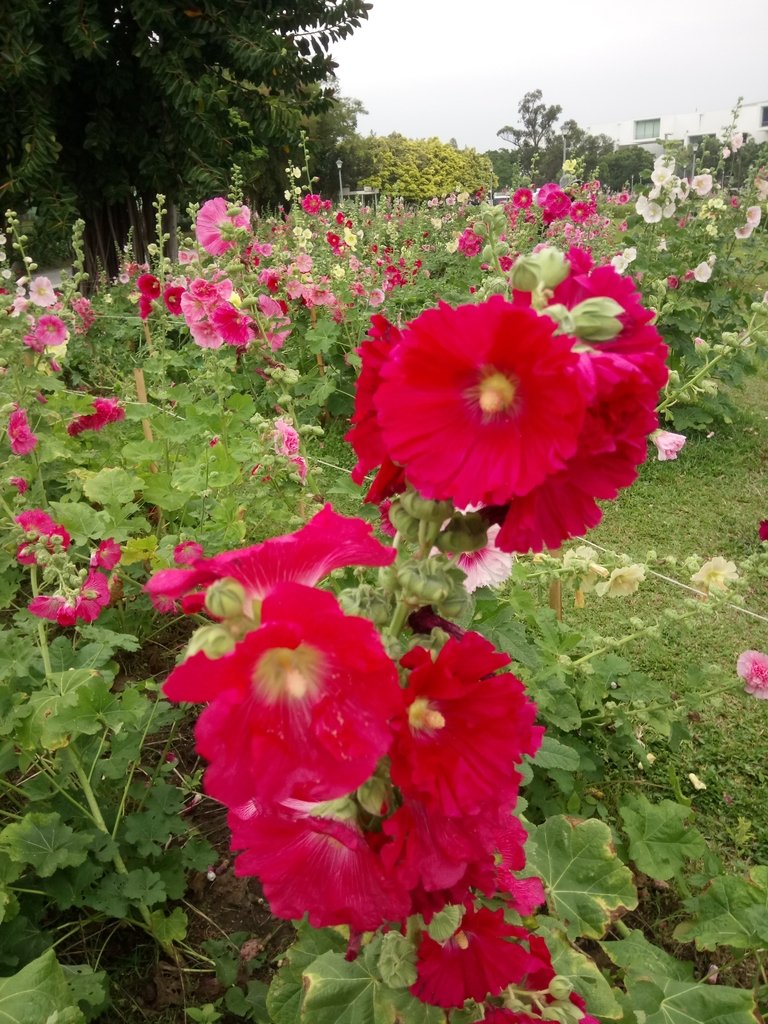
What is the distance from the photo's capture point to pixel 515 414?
22.9 inches

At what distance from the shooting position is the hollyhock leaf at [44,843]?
151cm

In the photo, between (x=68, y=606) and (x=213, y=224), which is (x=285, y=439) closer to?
(x=68, y=606)

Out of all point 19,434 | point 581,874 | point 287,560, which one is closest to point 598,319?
point 287,560

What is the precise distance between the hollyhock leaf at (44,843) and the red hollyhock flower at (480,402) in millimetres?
1363

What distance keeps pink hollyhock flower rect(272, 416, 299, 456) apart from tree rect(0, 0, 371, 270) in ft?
26.0

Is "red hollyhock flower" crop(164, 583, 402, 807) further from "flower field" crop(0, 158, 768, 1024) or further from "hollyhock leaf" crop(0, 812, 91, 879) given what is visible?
"hollyhock leaf" crop(0, 812, 91, 879)

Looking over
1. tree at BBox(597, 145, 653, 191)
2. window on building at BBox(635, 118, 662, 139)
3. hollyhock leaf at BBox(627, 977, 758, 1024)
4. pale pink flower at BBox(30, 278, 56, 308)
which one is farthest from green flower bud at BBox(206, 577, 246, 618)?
window on building at BBox(635, 118, 662, 139)

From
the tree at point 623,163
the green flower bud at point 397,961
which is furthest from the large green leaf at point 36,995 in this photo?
the tree at point 623,163

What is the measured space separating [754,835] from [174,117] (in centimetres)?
1013

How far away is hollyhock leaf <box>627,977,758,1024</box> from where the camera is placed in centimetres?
128

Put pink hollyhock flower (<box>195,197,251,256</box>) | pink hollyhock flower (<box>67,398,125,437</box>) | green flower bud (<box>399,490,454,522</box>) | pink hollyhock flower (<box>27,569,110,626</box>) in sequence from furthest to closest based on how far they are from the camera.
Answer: pink hollyhock flower (<box>67,398,125,437</box>)
pink hollyhock flower (<box>195,197,251,256</box>)
pink hollyhock flower (<box>27,569,110,626</box>)
green flower bud (<box>399,490,454,522</box>)

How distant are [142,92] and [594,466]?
10.9 meters

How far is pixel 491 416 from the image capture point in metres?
0.59

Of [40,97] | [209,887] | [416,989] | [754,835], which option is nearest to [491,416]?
[416,989]
